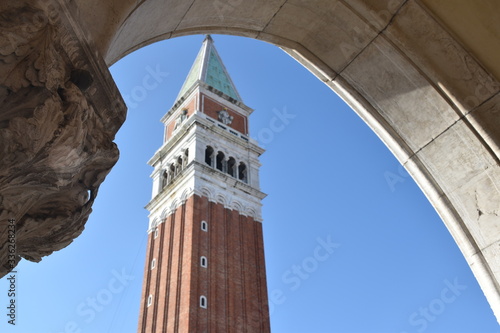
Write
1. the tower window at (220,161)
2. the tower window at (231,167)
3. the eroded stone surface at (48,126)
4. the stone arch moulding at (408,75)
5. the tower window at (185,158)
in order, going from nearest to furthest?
the eroded stone surface at (48,126)
the stone arch moulding at (408,75)
the tower window at (185,158)
the tower window at (220,161)
the tower window at (231,167)

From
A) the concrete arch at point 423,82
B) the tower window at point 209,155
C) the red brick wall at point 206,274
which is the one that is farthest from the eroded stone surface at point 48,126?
the tower window at point 209,155

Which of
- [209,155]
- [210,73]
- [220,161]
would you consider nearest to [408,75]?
[209,155]

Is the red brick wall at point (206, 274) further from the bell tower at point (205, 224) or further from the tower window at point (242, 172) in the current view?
the tower window at point (242, 172)

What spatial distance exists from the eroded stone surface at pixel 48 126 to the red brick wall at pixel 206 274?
28797 mm

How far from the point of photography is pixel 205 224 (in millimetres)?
35562

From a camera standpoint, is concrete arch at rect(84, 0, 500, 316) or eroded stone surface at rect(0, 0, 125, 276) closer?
eroded stone surface at rect(0, 0, 125, 276)

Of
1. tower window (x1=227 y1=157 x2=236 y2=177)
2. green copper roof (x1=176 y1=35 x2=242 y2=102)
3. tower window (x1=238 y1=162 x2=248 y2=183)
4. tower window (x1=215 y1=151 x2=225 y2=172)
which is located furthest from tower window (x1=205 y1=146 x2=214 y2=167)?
green copper roof (x1=176 y1=35 x2=242 y2=102)

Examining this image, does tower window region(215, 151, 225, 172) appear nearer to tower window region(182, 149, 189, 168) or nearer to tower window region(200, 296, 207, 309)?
tower window region(182, 149, 189, 168)

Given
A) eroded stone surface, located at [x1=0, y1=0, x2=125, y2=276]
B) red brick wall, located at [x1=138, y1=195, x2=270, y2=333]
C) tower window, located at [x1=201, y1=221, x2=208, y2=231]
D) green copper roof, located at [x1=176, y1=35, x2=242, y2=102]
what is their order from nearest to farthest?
eroded stone surface, located at [x1=0, y1=0, x2=125, y2=276] → red brick wall, located at [x1=138, y1=195, x2=270, y2=333] → tower window, located at [x1=201, y1=221, x2=208, y2=231] → green copper roof, located at [x1=176, y1=35, x2=242, y2=102]

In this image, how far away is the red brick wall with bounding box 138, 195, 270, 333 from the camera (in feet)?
103

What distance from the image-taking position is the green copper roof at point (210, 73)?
1767 inches

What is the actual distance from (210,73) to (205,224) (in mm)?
16694

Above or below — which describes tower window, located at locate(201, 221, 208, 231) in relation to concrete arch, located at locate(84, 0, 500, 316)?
above

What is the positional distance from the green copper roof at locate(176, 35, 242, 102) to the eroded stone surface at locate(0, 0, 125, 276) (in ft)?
137
